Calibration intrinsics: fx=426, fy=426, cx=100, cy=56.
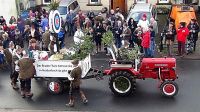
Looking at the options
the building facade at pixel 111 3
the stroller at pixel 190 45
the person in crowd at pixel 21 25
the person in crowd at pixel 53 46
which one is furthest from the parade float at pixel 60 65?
the building facade at pixel 111 3

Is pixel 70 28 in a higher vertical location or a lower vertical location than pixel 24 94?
higher

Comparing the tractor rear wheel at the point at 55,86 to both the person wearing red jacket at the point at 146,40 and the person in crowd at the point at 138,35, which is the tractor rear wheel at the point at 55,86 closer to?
the person wearing red jacket at the point at 146,40

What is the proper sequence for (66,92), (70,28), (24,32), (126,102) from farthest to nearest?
1. (70,28)
2. (24,32)
3. (66,92)
4. (126,102)

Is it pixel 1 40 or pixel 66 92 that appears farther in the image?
pixel 1 40

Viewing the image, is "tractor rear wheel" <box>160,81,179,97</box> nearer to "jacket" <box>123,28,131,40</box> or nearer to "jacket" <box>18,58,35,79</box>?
"jacket" <box>18,58,35,79</box>

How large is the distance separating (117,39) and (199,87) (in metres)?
5.84

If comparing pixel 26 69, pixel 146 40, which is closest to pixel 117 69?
pixel 26 69

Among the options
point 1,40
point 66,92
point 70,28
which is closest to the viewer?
point 66,92

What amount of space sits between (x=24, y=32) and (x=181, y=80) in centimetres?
876

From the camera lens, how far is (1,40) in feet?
62.9

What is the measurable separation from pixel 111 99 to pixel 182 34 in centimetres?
607

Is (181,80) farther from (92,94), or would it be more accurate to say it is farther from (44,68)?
(44,68)

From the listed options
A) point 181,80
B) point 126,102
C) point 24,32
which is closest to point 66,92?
point 126,102

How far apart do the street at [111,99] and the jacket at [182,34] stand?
2.83 metres
